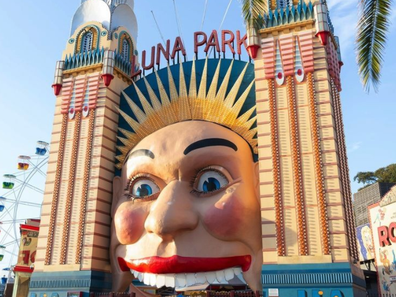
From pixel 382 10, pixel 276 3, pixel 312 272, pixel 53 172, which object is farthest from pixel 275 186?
pixel 53 172

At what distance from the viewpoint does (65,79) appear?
53.1 feet

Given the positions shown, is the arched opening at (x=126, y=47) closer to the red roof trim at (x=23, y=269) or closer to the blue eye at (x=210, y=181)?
the blue eye at (x=210, y=181)

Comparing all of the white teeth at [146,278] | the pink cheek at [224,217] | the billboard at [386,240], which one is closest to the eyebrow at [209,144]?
the pink cheek at [224,217]

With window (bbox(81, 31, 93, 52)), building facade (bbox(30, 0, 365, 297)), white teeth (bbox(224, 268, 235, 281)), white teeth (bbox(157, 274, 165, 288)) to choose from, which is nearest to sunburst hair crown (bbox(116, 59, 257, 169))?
building facade (bbox(30, 0, 365, 297))

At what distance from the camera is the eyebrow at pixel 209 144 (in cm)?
1248

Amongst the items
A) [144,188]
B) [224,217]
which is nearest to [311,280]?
[224,217]

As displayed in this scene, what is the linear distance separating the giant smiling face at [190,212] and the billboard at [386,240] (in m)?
11.8

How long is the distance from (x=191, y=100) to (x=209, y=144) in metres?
2.18

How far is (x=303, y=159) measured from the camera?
1185cm

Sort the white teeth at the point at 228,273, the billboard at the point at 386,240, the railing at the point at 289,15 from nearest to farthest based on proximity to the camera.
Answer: the white teeth at the point at 228,273 < the railing at the point at 289,15 < the billboard at the point at 386,240

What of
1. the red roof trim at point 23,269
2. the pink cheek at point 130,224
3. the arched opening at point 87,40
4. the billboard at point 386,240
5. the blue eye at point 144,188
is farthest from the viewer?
the red roof trim at point 23,269

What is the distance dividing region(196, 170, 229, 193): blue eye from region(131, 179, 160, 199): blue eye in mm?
1384

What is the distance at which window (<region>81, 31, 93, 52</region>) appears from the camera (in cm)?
1669

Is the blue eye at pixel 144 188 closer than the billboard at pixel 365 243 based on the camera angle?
Yes
